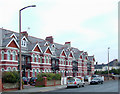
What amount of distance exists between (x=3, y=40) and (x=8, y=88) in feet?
50.8

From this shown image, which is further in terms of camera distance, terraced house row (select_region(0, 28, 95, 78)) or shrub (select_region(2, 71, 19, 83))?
terraced house row (select_region(0, 28, 95, 78))

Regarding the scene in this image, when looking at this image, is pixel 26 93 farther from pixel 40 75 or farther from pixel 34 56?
pixel 34 56

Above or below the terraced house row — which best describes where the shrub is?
below

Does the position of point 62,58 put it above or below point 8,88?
above

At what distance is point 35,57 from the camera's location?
44.7 meters

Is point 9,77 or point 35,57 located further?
point 35,57

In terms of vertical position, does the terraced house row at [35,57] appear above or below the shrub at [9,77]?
above

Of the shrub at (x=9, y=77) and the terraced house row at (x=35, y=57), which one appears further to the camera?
the terraced house row at (x=35, y=57)

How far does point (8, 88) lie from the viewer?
24250 millimetres

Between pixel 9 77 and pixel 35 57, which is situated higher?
pixel 35 57

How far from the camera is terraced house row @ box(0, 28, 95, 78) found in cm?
3724

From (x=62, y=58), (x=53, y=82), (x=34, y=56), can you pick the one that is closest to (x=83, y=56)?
(x=62, y=58)

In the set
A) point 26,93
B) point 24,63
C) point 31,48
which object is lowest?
point 26,93

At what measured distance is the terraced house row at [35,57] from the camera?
3724cm
